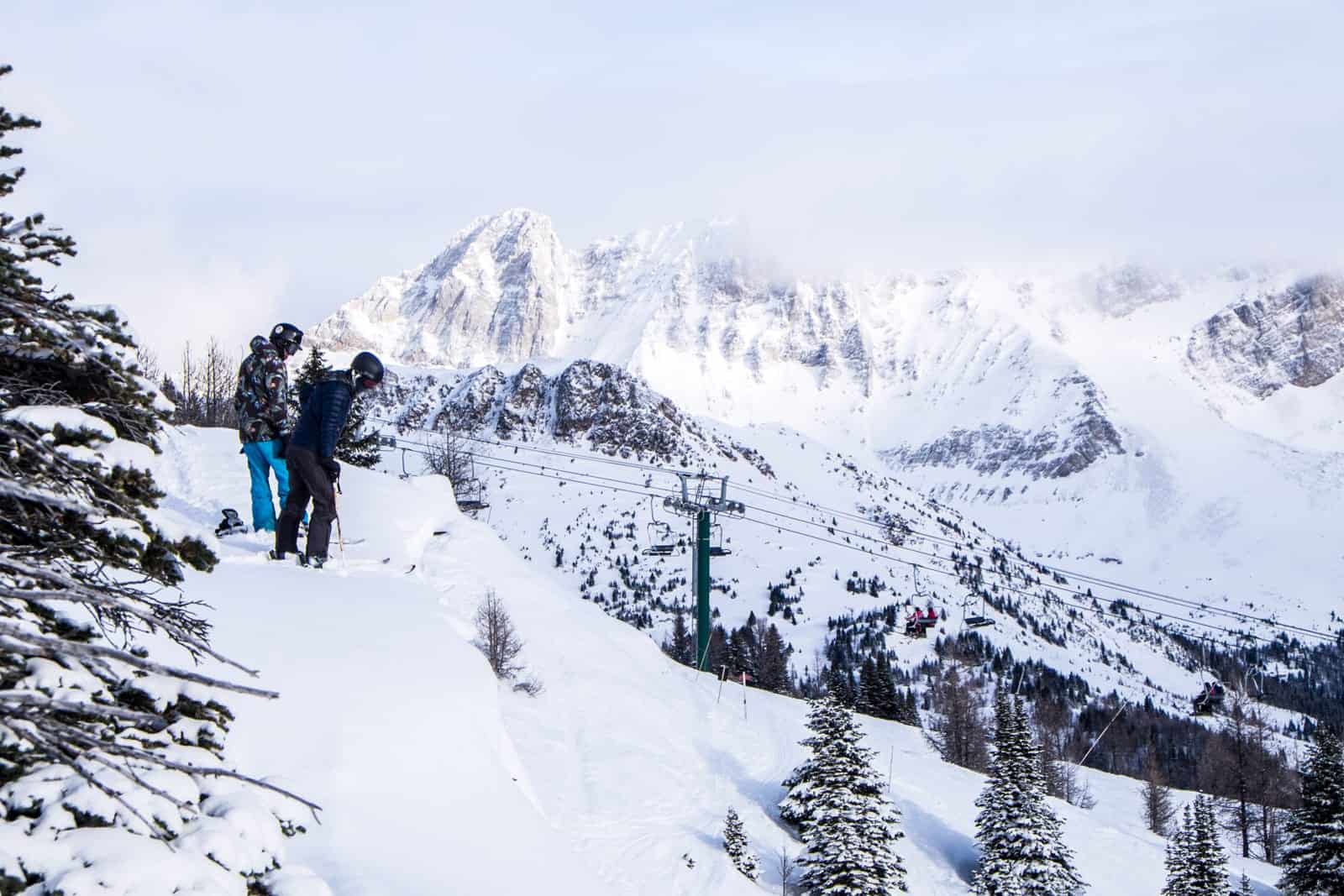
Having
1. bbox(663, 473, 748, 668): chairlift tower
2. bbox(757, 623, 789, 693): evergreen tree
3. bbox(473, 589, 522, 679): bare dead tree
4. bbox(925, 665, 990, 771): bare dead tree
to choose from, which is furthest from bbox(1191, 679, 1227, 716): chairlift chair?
bbox(473, 589, 522, 679): bare dead tree

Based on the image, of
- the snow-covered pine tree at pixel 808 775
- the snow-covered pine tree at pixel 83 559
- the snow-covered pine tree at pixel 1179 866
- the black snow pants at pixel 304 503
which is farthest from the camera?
the snow-covered pine tree at pixel 1179 866

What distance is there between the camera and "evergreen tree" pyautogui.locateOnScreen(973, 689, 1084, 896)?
2981cm

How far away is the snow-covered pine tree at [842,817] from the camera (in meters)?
25.5

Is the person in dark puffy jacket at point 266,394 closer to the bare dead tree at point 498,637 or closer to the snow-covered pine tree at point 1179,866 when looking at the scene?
the bare dead tree at point 498,637

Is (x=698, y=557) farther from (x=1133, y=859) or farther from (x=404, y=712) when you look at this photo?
(x=404, y=712)

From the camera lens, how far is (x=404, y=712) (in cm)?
814

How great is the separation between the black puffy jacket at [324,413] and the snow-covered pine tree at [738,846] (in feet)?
39.0

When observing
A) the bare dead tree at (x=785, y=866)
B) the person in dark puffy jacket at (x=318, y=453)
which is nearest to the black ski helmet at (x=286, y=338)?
the person in dark puffy jacket at (x=318, y=453)

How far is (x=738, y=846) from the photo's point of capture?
19672 millimetres

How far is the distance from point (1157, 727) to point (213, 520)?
173 meters

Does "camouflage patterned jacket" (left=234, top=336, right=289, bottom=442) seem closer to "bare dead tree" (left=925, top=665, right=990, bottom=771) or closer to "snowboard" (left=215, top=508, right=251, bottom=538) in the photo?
"snowboard" (left=215, top=508, right=251, bottom=538)

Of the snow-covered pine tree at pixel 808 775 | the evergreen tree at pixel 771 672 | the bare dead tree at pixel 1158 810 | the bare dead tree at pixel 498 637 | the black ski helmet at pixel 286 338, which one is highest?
the black ski helmet at pixel 286 338

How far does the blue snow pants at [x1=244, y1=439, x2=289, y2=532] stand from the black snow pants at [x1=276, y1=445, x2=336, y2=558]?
154cm

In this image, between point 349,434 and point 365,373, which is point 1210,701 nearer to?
point 349,434
